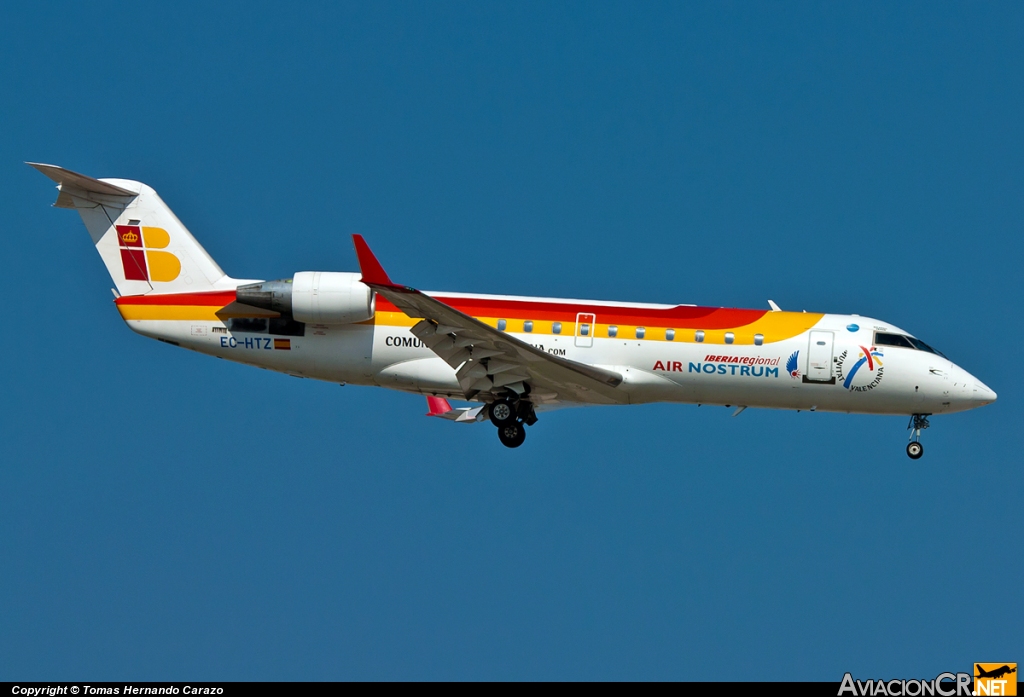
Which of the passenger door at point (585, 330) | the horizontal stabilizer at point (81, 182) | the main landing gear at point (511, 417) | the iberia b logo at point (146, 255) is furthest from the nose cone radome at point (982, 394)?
the horizontal stabilizer at point (81, 182)

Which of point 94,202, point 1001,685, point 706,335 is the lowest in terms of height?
point 1001,685

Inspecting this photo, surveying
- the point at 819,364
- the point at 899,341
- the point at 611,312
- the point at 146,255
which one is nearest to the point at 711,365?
the point at 819,364

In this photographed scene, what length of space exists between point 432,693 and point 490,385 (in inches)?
282

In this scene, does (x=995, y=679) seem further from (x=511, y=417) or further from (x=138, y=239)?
(x=138, y=239)

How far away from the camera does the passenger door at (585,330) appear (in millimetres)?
27922

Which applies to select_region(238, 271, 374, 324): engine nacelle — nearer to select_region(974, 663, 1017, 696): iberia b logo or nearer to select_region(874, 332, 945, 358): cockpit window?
select_region(874, 332, 945, 358): cockpit window

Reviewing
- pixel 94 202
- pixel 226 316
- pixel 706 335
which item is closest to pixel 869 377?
pixel 706 335

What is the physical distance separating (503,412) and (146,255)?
8.37m

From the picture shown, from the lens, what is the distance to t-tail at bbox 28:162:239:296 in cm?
2898

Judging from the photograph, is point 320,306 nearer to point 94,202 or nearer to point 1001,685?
point 94,202

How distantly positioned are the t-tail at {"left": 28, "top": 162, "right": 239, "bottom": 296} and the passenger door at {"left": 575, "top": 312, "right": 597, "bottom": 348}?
7.28 m

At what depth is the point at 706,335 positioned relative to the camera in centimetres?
2778

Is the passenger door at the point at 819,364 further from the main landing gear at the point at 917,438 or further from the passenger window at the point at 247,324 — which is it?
the passenger window at the point at 247,324

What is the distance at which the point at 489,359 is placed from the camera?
27.1m
